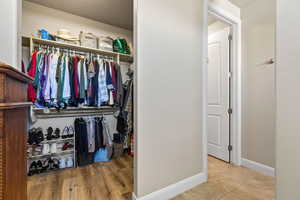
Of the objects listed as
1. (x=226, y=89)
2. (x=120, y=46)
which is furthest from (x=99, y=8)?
(x=226, y=89)

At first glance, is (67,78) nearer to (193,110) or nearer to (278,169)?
(193,110)

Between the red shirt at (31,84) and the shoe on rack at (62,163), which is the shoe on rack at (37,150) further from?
the red shirt at (31,84)

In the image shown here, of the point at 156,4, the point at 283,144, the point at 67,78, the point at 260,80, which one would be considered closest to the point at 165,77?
the point at 156,4

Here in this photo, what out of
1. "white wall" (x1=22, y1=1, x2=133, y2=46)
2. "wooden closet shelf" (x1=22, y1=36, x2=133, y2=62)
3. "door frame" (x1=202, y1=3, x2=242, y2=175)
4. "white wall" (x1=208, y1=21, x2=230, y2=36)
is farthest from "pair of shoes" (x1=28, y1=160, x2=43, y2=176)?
"white wall" (x1=208, y1=21, x2=230, y2=36)

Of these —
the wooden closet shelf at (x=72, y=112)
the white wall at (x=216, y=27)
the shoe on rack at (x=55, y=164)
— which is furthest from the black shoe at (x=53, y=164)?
the white wall at (x=216, y=27)

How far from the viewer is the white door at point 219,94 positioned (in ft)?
7.87

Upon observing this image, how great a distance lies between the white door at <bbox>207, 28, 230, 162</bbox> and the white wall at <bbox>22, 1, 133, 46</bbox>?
81.7 inches

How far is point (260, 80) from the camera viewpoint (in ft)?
6.89

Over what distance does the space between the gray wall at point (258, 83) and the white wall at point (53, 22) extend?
2.49m

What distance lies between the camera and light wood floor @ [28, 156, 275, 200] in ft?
5.04

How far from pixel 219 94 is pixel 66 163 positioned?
2780 millimetres

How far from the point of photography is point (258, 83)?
2.13 m

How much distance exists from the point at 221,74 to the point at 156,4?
1.68m

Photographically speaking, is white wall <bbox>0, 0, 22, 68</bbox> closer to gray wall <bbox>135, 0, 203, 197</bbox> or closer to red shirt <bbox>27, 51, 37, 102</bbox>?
gray wall <bbox>135, 0, 203, 197</bbox>
